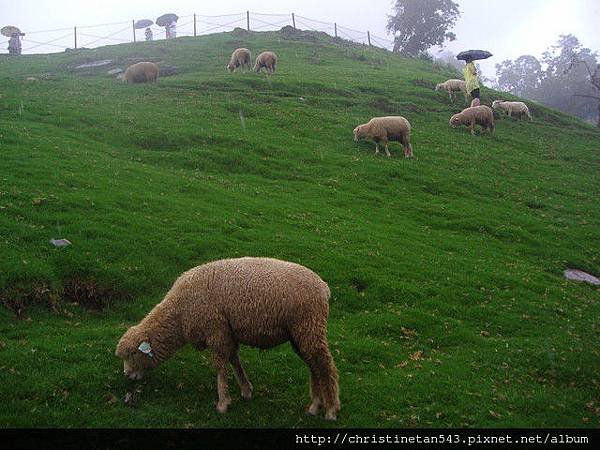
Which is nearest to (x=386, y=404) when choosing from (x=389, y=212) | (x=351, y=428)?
(x=351, y=428)

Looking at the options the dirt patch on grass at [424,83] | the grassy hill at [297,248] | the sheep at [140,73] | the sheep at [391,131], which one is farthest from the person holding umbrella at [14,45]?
the sheep at [391,131]

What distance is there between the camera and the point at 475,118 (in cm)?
4359

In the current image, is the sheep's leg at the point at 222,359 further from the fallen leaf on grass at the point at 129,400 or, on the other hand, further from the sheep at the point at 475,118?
the sheep at the point at 475,118

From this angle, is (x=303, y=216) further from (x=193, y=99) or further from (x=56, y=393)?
(x=193, y=99)

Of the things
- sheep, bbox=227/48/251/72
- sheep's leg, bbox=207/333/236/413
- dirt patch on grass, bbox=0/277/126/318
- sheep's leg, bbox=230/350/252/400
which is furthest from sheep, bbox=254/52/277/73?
sheep's leg, bbox=207/333/236/413

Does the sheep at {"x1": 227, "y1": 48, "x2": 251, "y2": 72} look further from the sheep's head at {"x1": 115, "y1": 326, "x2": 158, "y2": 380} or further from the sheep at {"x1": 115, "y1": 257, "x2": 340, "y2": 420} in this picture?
the sheep's head at {"x1": 115, "y1": 326, "x2": 158, "y2": 380}

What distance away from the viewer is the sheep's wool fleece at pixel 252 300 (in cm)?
1017

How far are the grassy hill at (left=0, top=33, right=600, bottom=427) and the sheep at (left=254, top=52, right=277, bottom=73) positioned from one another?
29.6 feet

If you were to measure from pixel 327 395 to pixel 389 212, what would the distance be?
16.7 metres

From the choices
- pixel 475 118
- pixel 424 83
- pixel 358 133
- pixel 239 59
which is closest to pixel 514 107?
pixel 475 118

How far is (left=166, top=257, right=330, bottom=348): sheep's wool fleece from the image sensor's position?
33.4 feet

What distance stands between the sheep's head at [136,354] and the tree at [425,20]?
3553 inches

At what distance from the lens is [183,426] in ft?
32.6

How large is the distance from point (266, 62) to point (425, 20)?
52353 millimetres
